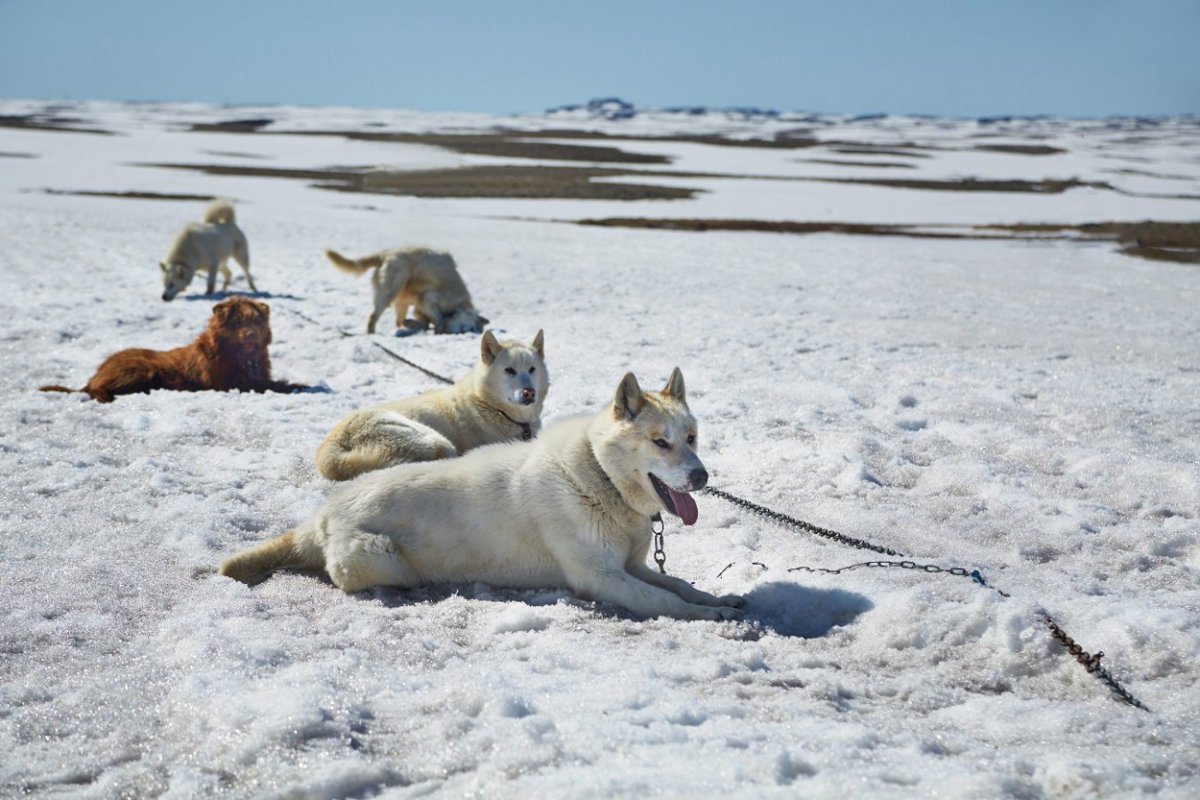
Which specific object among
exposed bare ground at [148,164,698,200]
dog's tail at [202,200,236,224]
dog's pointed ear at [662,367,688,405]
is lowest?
dog's pointed ear at [662,367,688,405]

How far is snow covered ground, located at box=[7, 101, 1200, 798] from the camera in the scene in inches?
111

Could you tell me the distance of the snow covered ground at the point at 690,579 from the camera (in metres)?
2.82

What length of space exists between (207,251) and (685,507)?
10915 millimetres

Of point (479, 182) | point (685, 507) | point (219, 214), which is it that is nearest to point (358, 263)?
point (219, 214)

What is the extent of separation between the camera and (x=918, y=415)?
24.6 feet

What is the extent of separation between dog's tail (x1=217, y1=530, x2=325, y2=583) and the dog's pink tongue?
5.38ft

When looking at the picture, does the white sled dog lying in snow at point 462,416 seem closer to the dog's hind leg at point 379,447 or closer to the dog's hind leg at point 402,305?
the dog's hind leg at point 379,447

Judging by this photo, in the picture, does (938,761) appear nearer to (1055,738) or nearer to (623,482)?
(1055,738)

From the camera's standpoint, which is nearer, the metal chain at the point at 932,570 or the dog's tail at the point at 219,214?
the metal chain at the point at 932,570

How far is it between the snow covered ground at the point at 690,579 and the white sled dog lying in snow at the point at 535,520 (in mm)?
139

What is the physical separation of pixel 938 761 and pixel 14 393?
729 cm

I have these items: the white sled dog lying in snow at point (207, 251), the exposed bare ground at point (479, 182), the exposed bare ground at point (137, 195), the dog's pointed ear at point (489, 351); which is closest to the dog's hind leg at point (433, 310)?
the white sled dog lying in snow at point (207, 251)

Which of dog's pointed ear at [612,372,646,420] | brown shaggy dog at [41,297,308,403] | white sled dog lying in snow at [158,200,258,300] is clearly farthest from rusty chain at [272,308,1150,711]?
white sled dog lying in snow at [158,200,258,300]

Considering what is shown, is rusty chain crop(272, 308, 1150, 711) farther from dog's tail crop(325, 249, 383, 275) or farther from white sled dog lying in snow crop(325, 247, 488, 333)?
dog's tail crop(325, 249, 383, 275)
